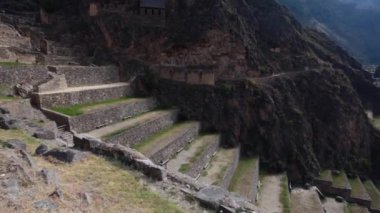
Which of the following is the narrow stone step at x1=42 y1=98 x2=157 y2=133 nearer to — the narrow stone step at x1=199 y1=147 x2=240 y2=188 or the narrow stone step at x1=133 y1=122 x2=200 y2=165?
the narrow stone step at x1=133 y1=122 x2=200 y2=165

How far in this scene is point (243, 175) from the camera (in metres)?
25.8

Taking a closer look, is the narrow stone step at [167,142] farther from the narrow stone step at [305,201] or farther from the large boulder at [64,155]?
the large boulder at [64,155]

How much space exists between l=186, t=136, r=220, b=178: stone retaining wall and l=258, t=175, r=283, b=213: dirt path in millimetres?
3966

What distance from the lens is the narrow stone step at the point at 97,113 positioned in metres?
18.0

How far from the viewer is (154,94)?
29297mm

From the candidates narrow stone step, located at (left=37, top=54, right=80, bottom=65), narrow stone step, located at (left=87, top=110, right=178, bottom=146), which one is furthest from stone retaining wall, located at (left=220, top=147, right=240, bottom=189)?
narrow stone step, located at (left=37, top=54, right=80, bottom=65)

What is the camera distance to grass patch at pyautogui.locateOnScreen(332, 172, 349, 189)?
32.9m

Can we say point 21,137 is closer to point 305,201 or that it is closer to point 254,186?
point 254,186

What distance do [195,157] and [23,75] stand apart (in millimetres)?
9927

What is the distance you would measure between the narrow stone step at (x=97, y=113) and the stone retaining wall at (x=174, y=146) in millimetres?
3174

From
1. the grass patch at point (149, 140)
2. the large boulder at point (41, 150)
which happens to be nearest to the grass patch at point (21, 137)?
the large boulder at point (41, 150)

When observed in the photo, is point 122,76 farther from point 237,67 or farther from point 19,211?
point 19,211

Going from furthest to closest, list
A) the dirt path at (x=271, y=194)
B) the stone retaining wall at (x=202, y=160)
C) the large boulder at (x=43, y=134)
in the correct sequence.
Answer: the dirt path at (x=271, y=194), the stone retaining wall at (x=202, y=160), the large boulder at (x=43, y=134)

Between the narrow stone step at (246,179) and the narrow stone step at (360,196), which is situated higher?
the narrow stone step at (246,179)
